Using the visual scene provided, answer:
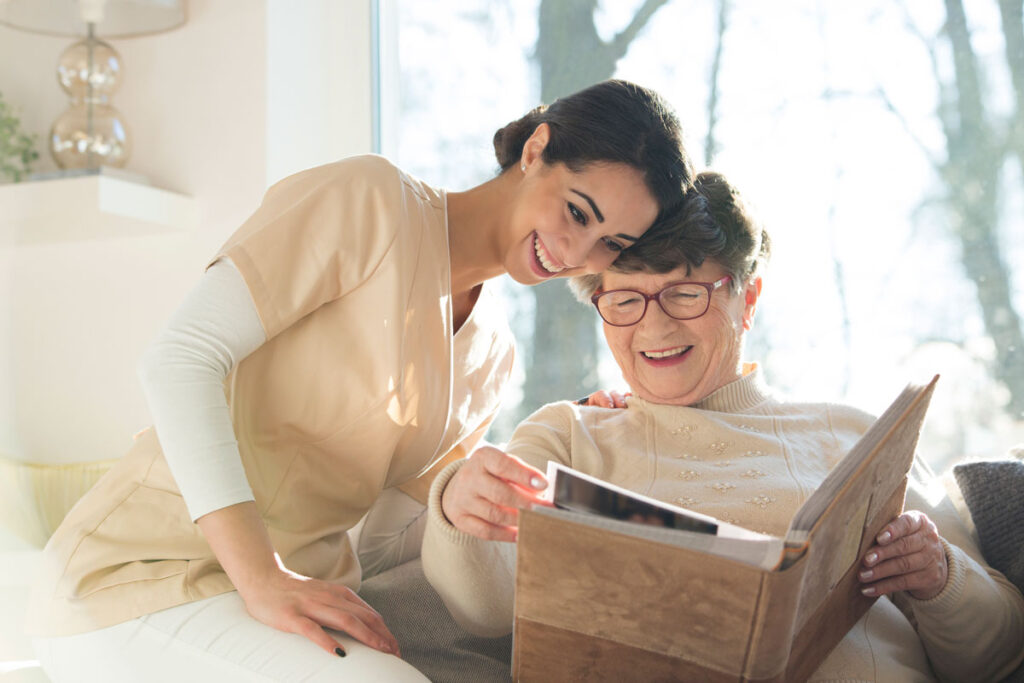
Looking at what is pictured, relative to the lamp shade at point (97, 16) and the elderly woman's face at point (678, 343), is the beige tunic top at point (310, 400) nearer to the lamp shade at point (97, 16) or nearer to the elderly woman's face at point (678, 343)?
the elderly woman's face at point (678, 343)

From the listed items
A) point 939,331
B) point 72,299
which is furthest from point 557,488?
point 72,299

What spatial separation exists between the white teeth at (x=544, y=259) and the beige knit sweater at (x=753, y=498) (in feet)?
0.72

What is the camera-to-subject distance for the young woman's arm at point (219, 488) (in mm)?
1084

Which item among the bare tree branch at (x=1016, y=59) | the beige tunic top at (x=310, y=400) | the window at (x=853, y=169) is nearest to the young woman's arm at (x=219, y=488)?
the beige tunic top at (x=310, y=400)

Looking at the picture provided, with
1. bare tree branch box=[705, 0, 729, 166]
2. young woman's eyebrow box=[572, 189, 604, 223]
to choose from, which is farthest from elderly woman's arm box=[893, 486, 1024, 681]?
bare tree branch box=[705, 0, 729, 166]

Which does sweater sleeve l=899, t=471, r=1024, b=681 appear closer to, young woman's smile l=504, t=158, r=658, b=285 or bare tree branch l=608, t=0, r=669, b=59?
young woman's smile l=504, t=158, r=658, b=285

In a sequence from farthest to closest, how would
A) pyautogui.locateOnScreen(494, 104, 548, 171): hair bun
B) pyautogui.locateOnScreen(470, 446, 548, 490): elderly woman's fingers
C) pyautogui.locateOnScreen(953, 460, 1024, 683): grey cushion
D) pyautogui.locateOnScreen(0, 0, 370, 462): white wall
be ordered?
pyautogui.locateOnScreen(0, 0, 370, 462): white wall, pyautogui.locateOnScreen(494, 104, 548, 171): hair bun, pyautogui.locateOnScreen(953, 460, 1024, 683): grey cushion, pyautogui.locateOnScreen(470, 446, 548, 490): elderly woman's fingers

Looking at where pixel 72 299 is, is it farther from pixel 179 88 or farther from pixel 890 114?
pixel 890 114

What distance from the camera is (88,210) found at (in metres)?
2.26

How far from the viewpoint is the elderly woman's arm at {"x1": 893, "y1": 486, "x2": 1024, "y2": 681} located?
1162 millimetres

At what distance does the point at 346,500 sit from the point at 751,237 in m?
0.73

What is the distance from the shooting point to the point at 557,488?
91cm

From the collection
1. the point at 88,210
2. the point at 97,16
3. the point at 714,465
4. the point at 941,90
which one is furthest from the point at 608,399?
the point at 97,16

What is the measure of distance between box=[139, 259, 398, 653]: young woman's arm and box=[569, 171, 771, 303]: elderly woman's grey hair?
0.63 metres
